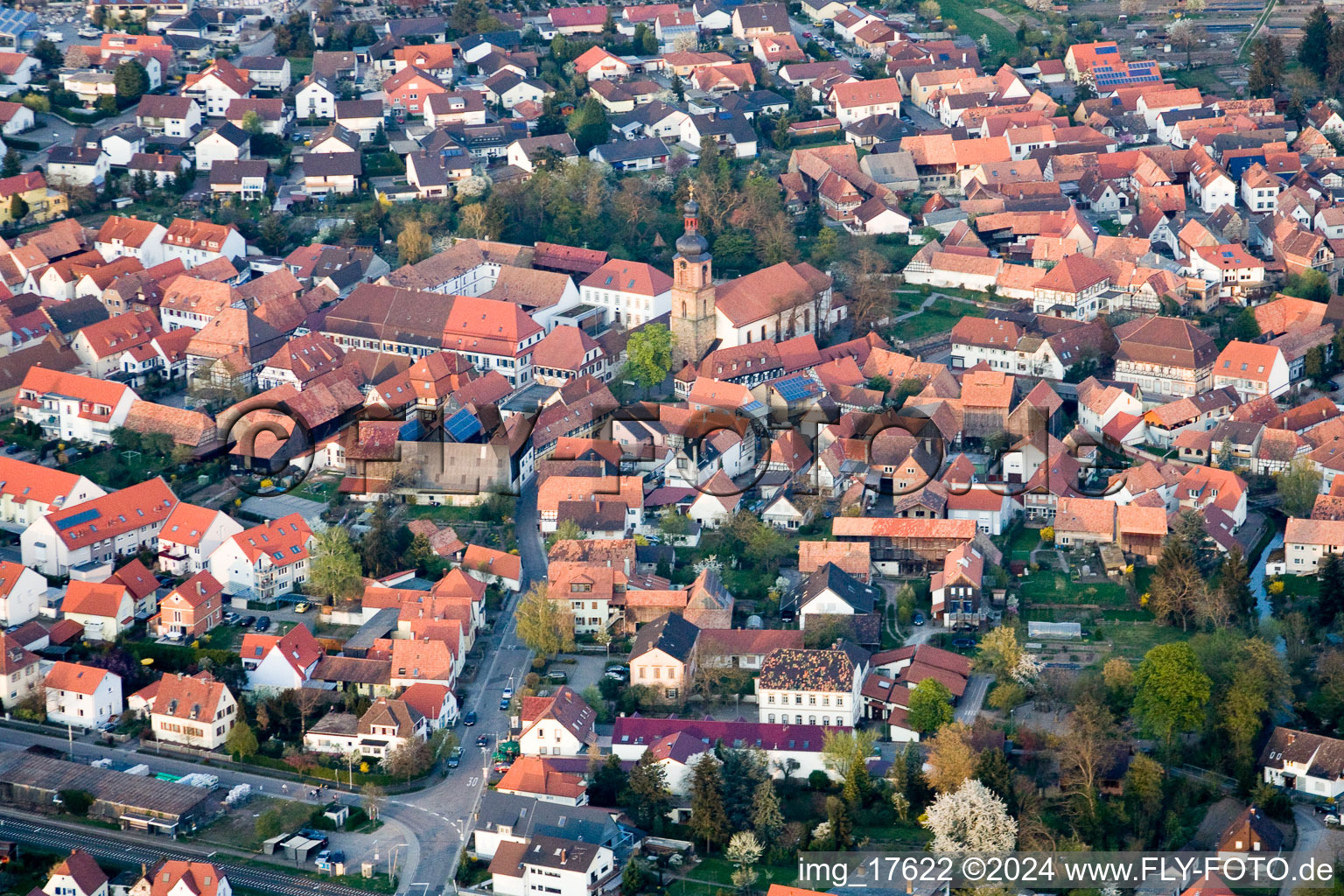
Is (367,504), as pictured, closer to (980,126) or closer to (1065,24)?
(980,126)

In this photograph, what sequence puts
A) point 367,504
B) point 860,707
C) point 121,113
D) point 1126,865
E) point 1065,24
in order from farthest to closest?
point 1065,24 → point 121,113 → point 367,504 → point 860,707 → point 1126,865

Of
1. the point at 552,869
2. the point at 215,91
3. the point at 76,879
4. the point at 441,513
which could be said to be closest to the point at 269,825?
the point at 76,879

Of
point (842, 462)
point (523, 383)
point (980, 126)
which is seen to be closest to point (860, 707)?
point (842, 462)

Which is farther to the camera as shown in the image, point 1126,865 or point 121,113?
point 121,113

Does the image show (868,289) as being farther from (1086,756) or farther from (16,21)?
(16,21)

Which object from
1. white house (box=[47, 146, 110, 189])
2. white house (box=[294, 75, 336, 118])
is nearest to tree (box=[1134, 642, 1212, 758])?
white house (box=[47, 146, 110, 189])

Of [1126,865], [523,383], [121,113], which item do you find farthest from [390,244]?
[1126,865]

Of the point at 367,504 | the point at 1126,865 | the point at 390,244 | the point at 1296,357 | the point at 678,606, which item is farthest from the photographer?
the point at 390,244

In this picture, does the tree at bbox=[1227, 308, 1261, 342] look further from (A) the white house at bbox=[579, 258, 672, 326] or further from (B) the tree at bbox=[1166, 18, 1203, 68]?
(B) the tree at bbox=[1166, 18, 1203, 68]
